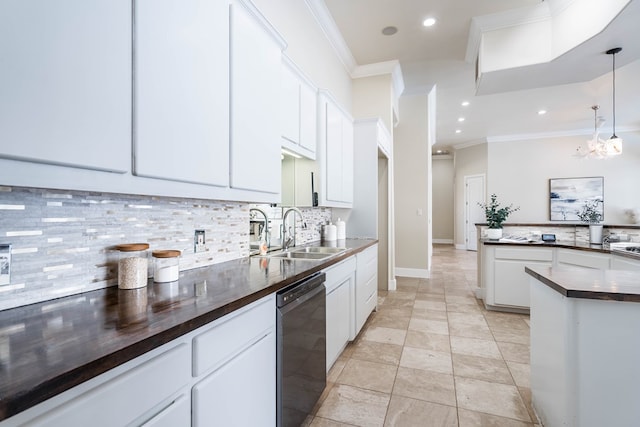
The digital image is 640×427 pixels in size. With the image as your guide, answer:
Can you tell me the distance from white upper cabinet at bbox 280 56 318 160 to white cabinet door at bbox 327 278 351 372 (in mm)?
1122

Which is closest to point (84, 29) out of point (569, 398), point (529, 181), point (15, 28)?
point (15, 28)

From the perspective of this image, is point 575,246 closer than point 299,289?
No

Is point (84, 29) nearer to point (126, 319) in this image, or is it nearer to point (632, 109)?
point (126, 319)

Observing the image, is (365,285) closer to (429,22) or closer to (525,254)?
(525,254)

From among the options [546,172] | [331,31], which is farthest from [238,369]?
[546,172]

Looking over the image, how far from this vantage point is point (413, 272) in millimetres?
5816

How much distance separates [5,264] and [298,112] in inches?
73.4

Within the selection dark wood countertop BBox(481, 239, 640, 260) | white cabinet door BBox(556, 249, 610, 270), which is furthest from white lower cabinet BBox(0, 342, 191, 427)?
white cabinet door BBox(556, 249, 610, 270)

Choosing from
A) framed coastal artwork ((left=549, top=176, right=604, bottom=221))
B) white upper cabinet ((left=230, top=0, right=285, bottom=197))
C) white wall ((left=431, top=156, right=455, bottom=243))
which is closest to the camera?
white upper cabinet ((left=230, top=0, right=285, bottom=197))

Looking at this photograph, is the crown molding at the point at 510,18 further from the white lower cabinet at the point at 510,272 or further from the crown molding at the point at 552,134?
the crown molding at the point at 552,134

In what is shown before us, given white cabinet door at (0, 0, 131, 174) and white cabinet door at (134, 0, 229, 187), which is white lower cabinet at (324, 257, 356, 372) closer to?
white cabinet door at (134, 0, 229, 187)

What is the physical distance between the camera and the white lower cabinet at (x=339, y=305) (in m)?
2.14

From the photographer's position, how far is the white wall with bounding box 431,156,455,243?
1121 cm

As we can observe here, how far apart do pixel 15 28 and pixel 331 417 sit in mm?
2161
